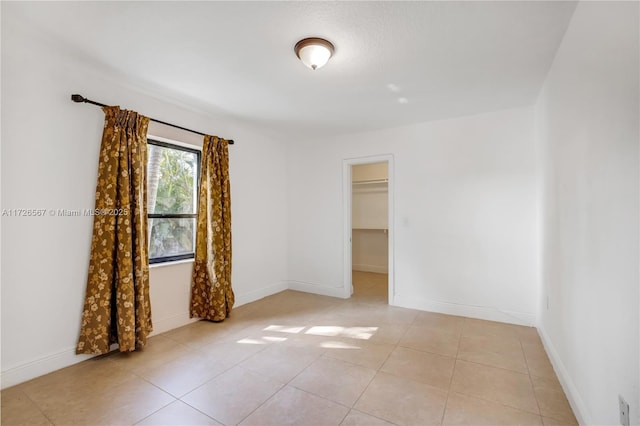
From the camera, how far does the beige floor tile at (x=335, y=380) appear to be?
207 centimetres

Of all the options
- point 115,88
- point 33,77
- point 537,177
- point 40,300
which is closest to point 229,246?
point 40,300

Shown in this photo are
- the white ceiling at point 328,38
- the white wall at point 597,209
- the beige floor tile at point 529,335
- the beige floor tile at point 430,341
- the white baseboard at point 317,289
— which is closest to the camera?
the white wall at point 597,209

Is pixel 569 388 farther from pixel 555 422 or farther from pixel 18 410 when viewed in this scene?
pixel 18 410

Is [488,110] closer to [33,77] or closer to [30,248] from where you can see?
[33,77]

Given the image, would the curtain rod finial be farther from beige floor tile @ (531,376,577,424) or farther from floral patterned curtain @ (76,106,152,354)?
beige floor tile @ (531,376,577,424)

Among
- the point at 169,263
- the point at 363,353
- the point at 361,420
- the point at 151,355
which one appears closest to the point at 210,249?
the point at 169,263

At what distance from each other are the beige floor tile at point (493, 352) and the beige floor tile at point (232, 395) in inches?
68.9

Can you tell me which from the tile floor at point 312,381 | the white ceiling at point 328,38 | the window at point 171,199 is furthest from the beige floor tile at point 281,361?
the white ceiling at point 328,38

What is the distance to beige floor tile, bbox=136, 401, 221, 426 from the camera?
5.88 feet

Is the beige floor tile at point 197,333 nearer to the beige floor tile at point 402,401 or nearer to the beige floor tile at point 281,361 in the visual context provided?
the beige floor tile at point 281,361

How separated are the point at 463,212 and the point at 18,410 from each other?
14.3 feet

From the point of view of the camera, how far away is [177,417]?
184 cm

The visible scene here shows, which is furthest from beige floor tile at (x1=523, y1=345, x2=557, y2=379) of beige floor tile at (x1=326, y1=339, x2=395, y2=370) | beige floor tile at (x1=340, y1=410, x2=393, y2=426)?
beige floor tile at (x1=340, y1=410, x2=393, y2=426)

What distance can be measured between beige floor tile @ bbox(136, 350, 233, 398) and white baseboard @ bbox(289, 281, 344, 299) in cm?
232
